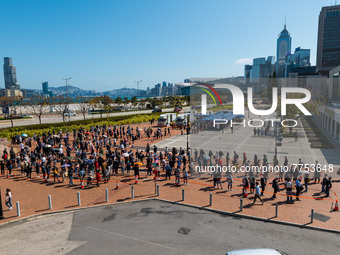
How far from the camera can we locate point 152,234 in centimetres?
1105

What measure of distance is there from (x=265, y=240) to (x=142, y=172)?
12163 mm

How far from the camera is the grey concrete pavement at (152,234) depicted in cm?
989

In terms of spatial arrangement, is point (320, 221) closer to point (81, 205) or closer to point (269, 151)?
point (269, 151)

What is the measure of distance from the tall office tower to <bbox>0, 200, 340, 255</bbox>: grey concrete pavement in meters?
164

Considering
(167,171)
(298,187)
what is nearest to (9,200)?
(167,171)

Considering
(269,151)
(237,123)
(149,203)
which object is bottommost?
(149,203)

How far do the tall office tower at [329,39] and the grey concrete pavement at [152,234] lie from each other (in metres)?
164

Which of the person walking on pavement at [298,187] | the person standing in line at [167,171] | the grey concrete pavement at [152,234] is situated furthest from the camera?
the person standing in line at [167,171]

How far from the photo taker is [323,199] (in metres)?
14.7

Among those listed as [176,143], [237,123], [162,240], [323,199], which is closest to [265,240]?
[162,240]

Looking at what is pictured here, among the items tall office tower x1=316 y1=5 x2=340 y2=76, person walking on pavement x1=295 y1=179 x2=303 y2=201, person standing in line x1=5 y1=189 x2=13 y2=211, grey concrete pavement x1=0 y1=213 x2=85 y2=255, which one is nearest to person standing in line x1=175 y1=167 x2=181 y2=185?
grey concrete pavement x1=0 y1=213 x2=85 y2=255

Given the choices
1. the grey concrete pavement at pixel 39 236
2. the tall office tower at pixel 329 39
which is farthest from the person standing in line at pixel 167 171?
the tall office tower at pixel 329 39

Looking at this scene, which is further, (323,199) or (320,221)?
(323,199)

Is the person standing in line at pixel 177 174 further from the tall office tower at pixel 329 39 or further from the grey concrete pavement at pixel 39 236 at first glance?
the tall office tower at pixel 329 39
